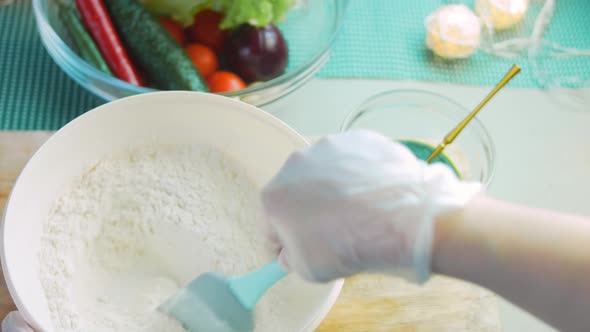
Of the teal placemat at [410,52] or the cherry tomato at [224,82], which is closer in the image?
the cherry tomato at [224,82]

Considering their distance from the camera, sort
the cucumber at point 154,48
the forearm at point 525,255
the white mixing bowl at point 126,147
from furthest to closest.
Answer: the cucumber at point 154,48 → the white mixing bowl at point 126,147 → the forearm at point 525,255

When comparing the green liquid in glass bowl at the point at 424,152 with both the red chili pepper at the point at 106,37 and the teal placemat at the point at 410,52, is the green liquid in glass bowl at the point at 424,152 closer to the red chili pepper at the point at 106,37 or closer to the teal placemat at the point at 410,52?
the teal placemat at the point at 410,52

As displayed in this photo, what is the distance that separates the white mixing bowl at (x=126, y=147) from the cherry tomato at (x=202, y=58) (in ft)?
0.77

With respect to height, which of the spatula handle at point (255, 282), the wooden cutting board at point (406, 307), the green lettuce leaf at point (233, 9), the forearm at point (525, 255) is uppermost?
the forearm at point (525, 255)

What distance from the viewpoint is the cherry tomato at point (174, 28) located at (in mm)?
1143

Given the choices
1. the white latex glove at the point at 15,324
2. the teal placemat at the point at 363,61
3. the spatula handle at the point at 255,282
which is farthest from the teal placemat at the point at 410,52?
the white latex glove at the point at 15,324

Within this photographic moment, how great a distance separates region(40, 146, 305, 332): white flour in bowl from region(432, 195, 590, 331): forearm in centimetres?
34

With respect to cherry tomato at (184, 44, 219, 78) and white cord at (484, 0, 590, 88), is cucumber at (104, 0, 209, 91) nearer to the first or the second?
cherry tomato at (184, 44, 219, 78)

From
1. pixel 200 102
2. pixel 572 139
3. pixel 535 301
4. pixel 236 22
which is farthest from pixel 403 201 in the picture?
pixel 572 139

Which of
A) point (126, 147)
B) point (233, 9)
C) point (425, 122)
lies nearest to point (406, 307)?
point (425, 122)

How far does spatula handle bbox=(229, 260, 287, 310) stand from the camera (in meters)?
0.76

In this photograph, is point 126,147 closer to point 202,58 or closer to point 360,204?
point 202,58

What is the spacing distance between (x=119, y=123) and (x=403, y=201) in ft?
1.59

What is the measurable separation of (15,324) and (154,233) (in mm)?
217
